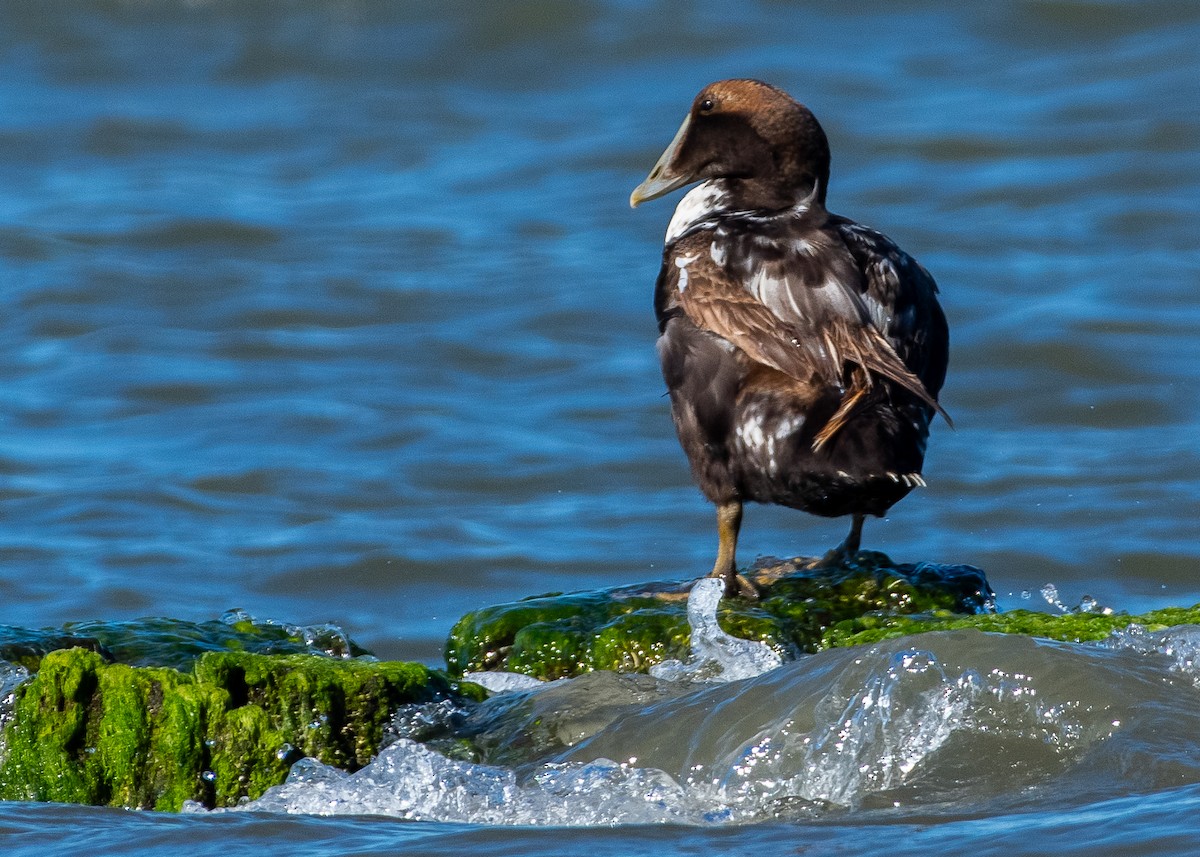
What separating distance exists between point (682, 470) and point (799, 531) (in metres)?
0.92

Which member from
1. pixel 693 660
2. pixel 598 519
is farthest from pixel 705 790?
pixel 598 519

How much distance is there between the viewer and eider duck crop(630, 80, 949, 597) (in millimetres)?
5125

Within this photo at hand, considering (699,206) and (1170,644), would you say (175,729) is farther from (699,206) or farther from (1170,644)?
(699,206)

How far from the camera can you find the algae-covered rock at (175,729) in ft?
14.0

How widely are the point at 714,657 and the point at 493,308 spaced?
23.6 ft

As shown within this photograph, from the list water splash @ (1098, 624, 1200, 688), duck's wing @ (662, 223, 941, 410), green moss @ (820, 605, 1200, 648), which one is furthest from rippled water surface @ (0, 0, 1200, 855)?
duck's wing @ (662, 223, 941, 410)

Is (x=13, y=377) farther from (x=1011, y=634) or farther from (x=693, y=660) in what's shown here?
(x=1011, y=634)

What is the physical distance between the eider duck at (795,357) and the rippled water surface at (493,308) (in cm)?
142

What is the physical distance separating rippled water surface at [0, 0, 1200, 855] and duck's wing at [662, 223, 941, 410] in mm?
1584

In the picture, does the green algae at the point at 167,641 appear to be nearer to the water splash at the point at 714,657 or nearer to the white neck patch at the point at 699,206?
the water splash at the point at 714,657

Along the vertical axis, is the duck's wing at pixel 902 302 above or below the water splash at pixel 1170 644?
above

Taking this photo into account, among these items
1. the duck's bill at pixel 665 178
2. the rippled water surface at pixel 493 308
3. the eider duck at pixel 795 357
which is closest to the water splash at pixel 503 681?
the eider duck at pixel 795 357

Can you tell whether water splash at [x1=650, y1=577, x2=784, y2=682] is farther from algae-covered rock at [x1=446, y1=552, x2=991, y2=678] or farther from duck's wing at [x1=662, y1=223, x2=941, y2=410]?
duck's wing at [x1=662, y1=223, x2=941, y2=410]

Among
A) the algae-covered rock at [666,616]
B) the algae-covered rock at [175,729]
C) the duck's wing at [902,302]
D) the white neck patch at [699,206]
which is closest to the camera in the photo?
the algae-covered rock at [175,729]
